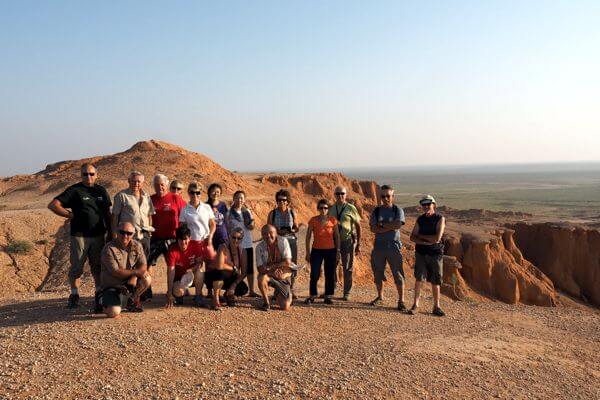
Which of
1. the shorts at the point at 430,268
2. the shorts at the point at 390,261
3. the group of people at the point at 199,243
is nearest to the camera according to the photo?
the group of people at the point at 199,243

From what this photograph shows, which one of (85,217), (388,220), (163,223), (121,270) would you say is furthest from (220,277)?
(388,220)

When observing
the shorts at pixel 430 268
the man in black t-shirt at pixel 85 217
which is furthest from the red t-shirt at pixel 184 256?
the shorts at pixel 430 268

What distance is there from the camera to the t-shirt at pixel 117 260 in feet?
20.1

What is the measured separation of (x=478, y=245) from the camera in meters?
19.5

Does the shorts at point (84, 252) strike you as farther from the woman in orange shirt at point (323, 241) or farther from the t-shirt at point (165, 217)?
the woman in orange shirt at point (323, 241)

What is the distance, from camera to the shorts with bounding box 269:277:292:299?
7.24 metres

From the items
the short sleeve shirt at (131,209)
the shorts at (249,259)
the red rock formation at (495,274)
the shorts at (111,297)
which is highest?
the short sleeve shirt at (131,209)

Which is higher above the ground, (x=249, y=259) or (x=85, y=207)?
(x=85, y=207)

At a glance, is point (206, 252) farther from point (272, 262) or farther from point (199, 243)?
point (272, 262)

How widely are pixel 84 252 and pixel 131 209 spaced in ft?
3.39

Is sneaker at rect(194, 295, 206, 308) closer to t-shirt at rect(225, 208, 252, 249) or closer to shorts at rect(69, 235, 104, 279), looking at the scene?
t-shirt at rect(225, 208, 252, 249)

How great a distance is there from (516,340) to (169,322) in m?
5.25

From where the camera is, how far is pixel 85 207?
664 cm

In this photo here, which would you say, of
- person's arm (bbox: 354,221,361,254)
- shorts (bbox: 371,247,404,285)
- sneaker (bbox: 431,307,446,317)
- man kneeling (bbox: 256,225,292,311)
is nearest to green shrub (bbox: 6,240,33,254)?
man kneeling (bbox: 256,225,292,311)
